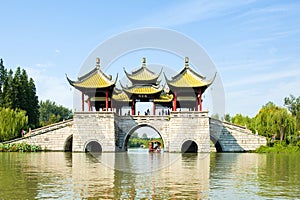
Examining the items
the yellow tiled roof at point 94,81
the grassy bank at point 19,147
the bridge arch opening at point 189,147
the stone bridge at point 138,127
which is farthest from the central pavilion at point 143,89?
the grassy bank at point 19,147

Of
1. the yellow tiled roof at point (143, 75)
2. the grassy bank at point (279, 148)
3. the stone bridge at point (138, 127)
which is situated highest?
the yellow tiled roof at point (143, 75)

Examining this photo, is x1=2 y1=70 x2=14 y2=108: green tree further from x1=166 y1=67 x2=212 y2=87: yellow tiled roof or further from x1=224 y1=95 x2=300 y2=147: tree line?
x1=224 y1=95 x2=300 y2=147: tree line

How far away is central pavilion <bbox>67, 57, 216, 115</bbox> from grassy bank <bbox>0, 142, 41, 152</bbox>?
4946 millimetres

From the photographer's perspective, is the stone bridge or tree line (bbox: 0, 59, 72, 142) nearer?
the stone bridge

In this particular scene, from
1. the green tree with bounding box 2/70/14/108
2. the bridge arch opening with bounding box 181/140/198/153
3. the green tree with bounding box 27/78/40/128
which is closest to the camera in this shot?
the bridge arch opening with bounding box 181/140/198/153

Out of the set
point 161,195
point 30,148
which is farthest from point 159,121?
point 161,195

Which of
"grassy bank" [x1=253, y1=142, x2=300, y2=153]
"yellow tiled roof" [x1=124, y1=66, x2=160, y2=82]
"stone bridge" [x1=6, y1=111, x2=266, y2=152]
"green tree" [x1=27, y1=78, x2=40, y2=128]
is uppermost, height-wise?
"yellow tiled roof" [x1=124, y1=66, x2=160, y2=82]

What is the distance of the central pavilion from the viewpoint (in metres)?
30.8

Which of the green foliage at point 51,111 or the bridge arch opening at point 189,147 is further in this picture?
the green foliage at point 51,111

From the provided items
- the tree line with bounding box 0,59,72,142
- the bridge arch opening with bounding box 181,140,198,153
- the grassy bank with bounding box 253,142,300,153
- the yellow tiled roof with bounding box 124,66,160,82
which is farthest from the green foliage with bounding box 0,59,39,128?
the grassy bank with bounding box 253,142,300,153

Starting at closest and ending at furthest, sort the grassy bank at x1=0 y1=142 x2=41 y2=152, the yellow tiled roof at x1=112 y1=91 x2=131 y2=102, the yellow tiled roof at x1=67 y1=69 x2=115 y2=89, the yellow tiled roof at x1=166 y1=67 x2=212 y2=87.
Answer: the grassy bank at x1=0 y1=142 x2=41 y2=152 < the yellow tiled roof at x1=67 y1=69 x2=115 y2=89 < the yellow tiled roof at x1=166 y1=67 x2=212 y2=87 < the yellow tiled roof at x1=112 y1=91 x2=131 y2=102

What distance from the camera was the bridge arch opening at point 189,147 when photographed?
31633mm

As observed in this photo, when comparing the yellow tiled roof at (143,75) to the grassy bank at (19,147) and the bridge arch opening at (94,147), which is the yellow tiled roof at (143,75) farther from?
the grassy bank at (19,147)

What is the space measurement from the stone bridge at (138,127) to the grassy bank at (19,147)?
0.41 m
